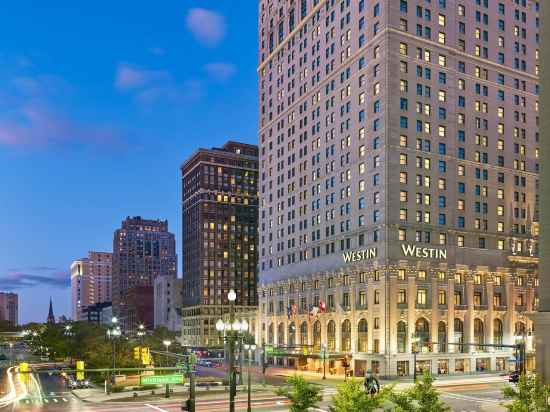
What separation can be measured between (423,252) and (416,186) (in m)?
10.3

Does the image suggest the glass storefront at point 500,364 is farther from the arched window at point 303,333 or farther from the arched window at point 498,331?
the arched window at point 303,333

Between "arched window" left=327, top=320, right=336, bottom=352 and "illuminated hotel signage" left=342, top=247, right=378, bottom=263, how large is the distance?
1227 cm

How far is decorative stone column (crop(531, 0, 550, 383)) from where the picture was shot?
104 ft

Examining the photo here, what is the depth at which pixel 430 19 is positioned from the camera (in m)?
99.1

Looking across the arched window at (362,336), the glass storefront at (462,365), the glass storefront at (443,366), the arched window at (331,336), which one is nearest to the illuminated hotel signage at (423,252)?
the arched window at (362,336)

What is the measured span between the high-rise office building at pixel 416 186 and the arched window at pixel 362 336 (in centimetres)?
23

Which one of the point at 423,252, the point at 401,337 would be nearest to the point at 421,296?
Answer: the point at 423,252

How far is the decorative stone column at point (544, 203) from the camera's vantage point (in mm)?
31562

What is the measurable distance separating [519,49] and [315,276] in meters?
54.9

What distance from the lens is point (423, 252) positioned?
93.8 metres

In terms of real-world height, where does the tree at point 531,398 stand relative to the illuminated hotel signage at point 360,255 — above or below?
below

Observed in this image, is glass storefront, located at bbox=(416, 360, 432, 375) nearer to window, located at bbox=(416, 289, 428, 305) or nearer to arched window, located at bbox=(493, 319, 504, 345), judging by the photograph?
window, located at bbox=(416, 289, 428, 305)

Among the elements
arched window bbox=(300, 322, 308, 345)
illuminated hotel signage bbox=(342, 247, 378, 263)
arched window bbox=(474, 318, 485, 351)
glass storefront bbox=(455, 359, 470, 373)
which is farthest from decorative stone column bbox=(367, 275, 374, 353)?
arched window bbox=(300, 322, 308, 345)

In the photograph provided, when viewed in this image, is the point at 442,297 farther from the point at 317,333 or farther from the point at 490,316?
the point at 317,333
